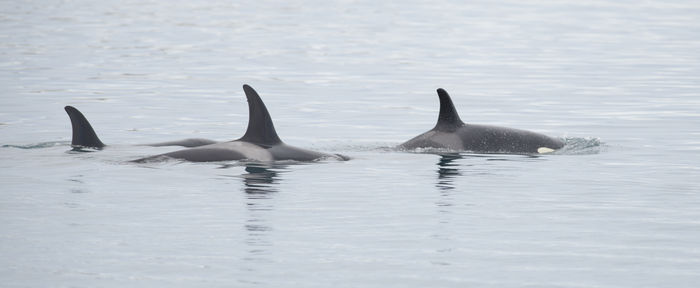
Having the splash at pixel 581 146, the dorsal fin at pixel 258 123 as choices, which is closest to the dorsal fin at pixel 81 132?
the dorsal fin at pixel 258 123

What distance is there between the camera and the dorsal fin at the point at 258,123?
19438 mm

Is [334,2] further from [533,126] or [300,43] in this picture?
[533,126]

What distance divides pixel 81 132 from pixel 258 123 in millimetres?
3776

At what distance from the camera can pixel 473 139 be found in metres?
22.6

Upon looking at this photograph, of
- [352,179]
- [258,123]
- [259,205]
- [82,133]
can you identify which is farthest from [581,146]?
[259,205]

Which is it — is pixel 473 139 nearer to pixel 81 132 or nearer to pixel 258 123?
→ pixel 258 123

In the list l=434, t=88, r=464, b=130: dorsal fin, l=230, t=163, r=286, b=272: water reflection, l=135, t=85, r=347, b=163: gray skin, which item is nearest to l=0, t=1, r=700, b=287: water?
l=230, t=163, r=286, b=272: water reflection

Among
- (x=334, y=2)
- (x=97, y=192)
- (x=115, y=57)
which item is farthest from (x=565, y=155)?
(x=334, y=2)

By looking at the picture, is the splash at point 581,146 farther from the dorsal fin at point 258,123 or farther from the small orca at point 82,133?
the small orca at point 82,133

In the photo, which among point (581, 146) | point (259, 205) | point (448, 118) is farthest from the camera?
point (581, 146)

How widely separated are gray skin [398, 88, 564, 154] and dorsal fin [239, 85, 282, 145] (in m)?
3.22

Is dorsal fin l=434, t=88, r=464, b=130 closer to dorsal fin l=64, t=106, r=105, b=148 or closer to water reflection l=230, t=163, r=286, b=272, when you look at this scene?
water reflection l=230, t=163, r=286, b=272

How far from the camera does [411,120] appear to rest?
99.6 ft

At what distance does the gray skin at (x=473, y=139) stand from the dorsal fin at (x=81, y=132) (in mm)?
5181
